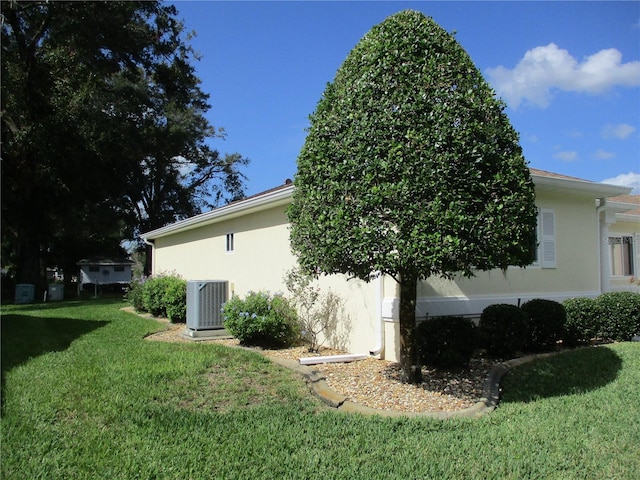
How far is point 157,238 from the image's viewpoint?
19656mm

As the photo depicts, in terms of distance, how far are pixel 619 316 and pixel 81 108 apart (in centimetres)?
2129

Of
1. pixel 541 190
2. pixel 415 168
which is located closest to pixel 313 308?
pixel 415 168

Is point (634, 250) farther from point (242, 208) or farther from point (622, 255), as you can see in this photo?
point (242, 208)

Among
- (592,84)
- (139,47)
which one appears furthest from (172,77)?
(592,84)

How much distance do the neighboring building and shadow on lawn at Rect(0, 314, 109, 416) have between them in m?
24.9

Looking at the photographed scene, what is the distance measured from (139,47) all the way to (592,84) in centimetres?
2007

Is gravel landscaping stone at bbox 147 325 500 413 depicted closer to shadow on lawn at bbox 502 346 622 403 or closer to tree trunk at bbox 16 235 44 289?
shadow on lawn at bbox 502 346 622 403

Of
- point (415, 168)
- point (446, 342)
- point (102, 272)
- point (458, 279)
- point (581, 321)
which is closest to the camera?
point (415, 168)

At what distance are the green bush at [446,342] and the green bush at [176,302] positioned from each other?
751 cm

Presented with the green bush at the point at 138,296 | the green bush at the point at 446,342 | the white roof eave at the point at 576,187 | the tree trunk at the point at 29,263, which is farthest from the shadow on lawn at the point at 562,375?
the tree trunk at the point at 29,263

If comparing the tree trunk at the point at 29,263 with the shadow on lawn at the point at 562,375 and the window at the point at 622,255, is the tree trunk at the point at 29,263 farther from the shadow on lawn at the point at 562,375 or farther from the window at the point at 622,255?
the window at the point at 622,255

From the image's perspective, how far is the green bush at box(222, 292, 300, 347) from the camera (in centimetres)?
811

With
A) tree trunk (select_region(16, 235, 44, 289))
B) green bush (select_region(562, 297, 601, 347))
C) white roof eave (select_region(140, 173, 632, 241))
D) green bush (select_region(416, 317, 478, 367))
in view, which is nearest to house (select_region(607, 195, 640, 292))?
white roof eave (select_region(140, 173, 632, 241))

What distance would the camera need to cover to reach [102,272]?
37938 mm
